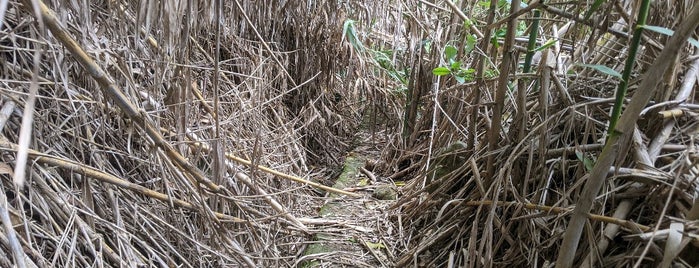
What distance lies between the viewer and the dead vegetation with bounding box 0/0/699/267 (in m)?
1.10

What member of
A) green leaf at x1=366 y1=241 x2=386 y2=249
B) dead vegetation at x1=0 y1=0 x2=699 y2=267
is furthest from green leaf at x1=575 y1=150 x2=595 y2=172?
green leaf at x1=366 y1=241 x2=386 y2=249

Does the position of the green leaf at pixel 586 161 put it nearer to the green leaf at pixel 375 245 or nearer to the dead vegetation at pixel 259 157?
the dead vegetation at pixel 259 157

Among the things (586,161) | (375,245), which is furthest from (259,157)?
(586,161)

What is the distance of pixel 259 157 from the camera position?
1625 mm

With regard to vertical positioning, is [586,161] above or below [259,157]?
above

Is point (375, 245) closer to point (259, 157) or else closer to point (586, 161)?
point (259, 157)

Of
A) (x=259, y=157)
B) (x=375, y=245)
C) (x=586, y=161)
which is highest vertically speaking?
(x=586, y=161)

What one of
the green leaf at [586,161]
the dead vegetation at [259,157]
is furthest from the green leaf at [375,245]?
the green leaf at [586,161]

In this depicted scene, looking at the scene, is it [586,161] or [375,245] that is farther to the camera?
[375,245]

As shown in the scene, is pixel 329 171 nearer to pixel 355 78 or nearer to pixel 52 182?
pixel 355 78

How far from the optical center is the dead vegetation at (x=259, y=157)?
1.10 metres

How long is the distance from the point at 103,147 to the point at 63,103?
16 cm

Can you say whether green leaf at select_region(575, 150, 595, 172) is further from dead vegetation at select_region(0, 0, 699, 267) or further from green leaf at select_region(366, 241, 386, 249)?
green leaf at select_region(366, 241, 386, 249)

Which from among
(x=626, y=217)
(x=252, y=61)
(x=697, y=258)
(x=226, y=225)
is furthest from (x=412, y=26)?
(x=697, y=258)
